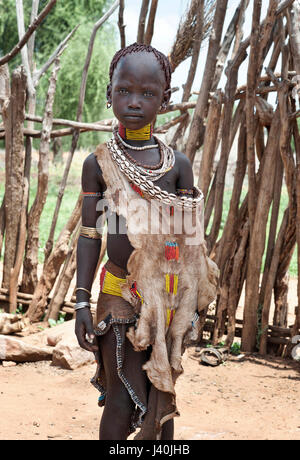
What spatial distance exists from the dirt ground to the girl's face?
1563 millimetres

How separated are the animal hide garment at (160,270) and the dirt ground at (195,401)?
967mm

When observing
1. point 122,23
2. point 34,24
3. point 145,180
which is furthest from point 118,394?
point 122,23

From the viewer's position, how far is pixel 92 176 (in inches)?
77.4

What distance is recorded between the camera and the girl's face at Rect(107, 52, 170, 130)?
1867 millimetres

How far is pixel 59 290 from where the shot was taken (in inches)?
179

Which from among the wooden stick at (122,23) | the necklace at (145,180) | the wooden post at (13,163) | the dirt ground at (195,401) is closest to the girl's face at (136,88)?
the necklace at (145,180)

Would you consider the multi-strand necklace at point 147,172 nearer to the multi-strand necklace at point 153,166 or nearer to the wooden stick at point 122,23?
the multi-strand necklace at point 153,166

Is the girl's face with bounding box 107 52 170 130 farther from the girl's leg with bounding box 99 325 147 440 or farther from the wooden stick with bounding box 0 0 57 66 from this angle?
the wooden stick with bounding box 0 0 57 66

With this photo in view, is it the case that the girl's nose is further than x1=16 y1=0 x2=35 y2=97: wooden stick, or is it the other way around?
x1=16 y1=0 x2=35 y2=97: wooden stick

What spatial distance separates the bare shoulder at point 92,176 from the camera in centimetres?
196

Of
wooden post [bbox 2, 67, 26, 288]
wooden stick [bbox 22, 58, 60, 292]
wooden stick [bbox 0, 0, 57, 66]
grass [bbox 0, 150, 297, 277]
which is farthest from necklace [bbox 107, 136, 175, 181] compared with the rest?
grass [bbox 0, 150, 297, 277]

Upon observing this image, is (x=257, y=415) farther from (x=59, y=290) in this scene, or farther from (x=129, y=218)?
(x=59, y=290)

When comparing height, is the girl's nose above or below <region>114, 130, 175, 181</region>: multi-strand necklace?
above

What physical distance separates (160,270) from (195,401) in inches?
64.3
